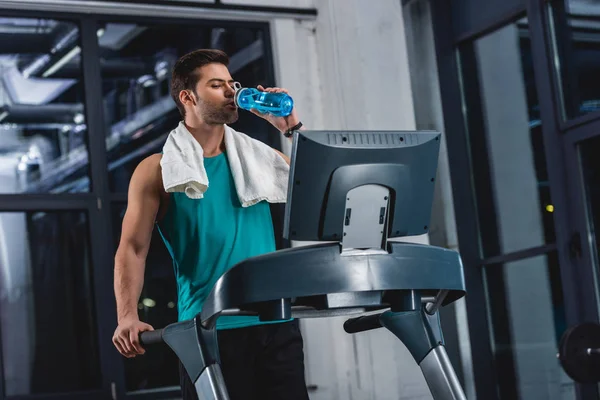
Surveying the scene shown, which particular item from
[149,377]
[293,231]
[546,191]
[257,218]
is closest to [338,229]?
[293,231]

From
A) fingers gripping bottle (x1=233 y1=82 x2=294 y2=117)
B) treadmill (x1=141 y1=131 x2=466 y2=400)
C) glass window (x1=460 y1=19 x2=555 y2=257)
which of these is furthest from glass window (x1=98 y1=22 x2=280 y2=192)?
treadmill (x1=141 y1=131 x2=466 y2=400)

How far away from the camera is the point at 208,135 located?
2.24 meters

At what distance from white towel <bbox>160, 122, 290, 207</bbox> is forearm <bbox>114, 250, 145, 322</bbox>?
0.20 meters

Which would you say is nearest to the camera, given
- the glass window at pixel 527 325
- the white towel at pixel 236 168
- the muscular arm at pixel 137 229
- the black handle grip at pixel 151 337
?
the black handle grip at pixel 151 337

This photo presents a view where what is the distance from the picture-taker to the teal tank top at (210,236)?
213 cm

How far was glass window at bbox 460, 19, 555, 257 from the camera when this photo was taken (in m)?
3.75

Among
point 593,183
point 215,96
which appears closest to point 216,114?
point 215,96

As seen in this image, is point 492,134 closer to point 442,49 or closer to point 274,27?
point 442,49

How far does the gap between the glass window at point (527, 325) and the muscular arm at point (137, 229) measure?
2.02 m

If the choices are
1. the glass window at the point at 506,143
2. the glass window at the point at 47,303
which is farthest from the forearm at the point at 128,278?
the glass window at the point at 506,143

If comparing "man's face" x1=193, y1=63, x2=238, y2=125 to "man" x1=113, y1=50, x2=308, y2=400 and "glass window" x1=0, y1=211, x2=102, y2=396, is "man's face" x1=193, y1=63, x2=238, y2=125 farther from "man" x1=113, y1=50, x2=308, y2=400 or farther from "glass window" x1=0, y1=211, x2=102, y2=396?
"glass window" x1=0, y1=211, x2=102, y2=396

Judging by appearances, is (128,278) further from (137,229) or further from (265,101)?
(265,101)

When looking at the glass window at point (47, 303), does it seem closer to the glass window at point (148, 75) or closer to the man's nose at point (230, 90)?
the glass window at point (148, 75)

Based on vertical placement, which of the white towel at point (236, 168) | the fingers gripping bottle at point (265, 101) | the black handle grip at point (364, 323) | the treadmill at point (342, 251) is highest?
the fingers gripping bottle at point (265, 101)
